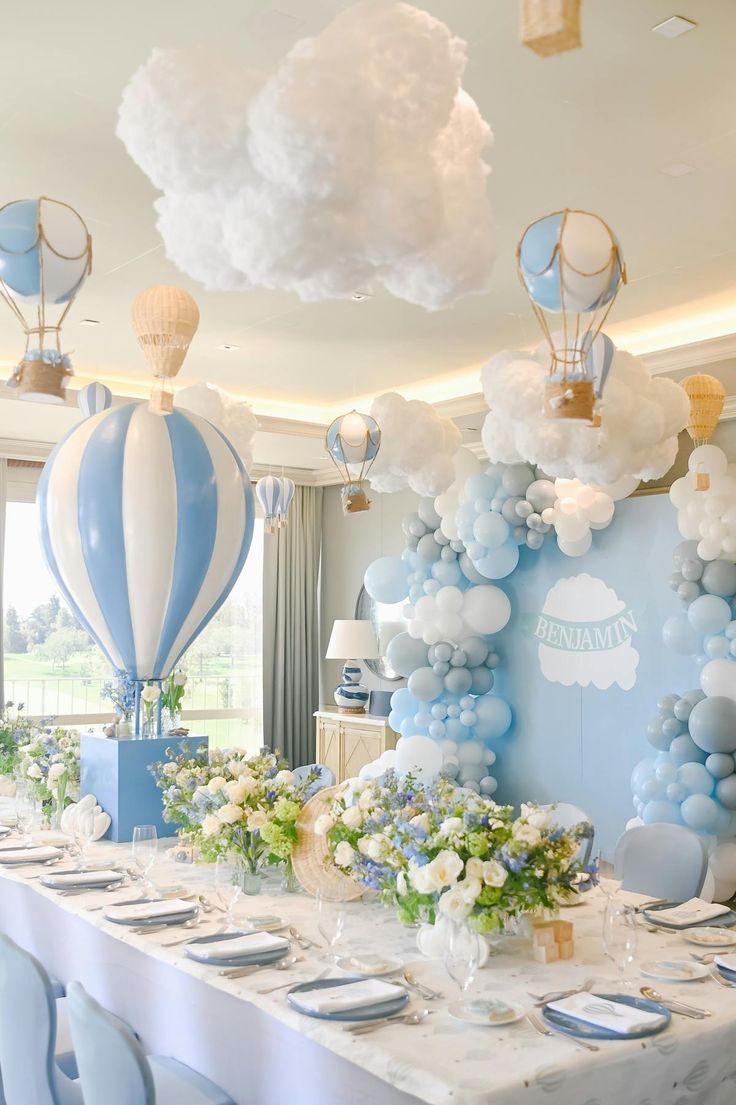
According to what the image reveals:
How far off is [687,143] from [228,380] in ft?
12.8

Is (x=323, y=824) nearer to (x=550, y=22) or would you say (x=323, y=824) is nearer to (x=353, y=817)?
(x=353, y=817)

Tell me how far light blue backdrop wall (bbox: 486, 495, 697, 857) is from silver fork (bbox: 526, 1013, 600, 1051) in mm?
3800

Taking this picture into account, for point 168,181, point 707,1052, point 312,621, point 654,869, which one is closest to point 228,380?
point 312,621

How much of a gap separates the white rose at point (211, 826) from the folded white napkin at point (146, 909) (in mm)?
197

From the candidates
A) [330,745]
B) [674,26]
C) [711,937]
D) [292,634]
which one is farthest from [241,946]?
[292,634]

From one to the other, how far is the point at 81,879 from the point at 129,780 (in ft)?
2.51

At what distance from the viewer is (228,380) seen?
22.9ft

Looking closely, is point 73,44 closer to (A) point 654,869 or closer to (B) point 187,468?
(B) point 187,468

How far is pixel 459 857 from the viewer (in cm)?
244

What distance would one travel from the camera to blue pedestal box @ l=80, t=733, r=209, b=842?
154 inches

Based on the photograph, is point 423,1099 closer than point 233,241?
Yes

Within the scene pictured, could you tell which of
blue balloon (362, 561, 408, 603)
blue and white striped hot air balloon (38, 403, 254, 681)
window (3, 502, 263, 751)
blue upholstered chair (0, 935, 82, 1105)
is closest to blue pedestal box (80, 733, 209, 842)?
blue and white striped hot air balloon (38, 403, 254, 681)

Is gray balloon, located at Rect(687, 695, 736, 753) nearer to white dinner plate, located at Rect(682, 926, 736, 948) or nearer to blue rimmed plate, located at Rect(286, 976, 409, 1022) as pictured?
white dinner plate, located at Rect(682, 926, 736, 948)

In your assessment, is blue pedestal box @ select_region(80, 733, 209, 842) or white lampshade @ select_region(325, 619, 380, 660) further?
white lampshade @ select_region(325, 619, 380, 660)
